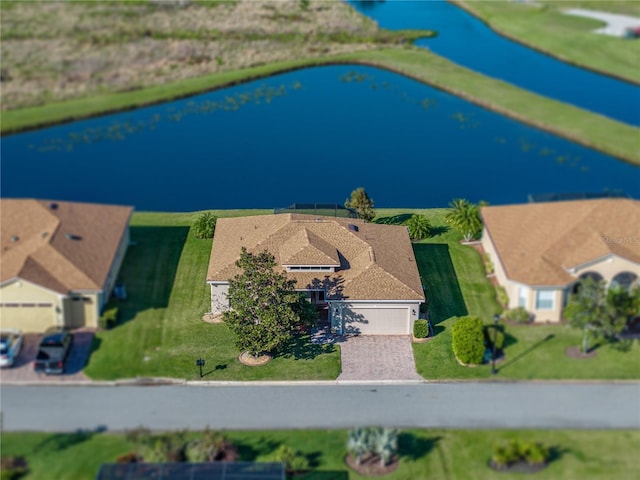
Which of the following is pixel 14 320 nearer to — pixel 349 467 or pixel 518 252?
pixel 349 467

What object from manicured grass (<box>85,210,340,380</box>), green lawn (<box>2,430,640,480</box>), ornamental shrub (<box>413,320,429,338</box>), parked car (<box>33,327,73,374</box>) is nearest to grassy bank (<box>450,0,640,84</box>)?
ornamental shrub (<box>413,320,429,338</box>)

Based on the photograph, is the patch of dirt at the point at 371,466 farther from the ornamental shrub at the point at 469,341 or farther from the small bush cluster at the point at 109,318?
the small bush cluster at the point at 109,318

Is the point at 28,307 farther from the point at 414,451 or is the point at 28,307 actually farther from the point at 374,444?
the point at 414,451

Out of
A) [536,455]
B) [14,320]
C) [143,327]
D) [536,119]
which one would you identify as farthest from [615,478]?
[536,119]

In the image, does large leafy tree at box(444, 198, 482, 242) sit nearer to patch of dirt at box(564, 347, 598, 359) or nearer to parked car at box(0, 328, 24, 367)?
patch of dirt at box(564, 347, 598, 359)

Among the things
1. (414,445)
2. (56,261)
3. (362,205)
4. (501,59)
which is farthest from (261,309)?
(501,59)
